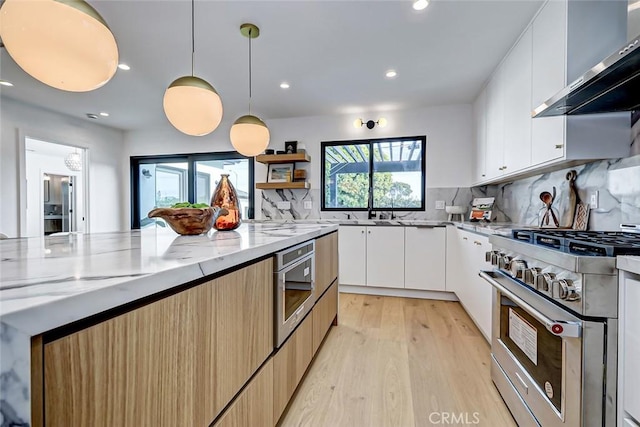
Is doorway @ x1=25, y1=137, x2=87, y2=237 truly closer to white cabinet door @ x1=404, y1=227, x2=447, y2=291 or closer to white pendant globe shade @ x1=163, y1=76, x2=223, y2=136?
white pendant globe shade @ x1=163, y1=76, x2=223, y2=136

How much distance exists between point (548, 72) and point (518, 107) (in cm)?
47

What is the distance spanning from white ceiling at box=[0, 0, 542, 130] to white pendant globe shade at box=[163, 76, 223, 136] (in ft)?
2.13

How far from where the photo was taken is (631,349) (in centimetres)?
84

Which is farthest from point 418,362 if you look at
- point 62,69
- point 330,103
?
point 330,103

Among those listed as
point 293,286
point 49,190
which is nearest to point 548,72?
point 293,286

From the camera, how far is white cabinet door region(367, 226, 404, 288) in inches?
135

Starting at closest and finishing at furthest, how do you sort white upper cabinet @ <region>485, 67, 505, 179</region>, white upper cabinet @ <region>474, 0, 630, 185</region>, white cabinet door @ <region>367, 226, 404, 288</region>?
white upper cabinet @ <region>474, 0, 630, 185</region> → white upper cabinet @ <region>485, 67, 505, 179</region> → white cabinet door @ <region>367, 226, 404, 288</region>

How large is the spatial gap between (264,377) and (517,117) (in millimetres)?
2562

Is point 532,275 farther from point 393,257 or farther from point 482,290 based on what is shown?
point 393,257

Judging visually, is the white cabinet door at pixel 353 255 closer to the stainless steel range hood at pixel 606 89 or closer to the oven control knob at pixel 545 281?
the stainless steel range hood at pixel 606 89

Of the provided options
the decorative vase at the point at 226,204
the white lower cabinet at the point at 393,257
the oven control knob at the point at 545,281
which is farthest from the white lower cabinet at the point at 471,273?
the decorative vase at the point at 226,204

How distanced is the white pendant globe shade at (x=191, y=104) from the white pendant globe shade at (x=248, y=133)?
0.43 m

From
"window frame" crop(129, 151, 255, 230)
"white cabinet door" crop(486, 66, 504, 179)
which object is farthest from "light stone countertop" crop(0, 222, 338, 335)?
"window frame" crop(129, 151, 255, 230)

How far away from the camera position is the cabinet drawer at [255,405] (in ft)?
3.00
